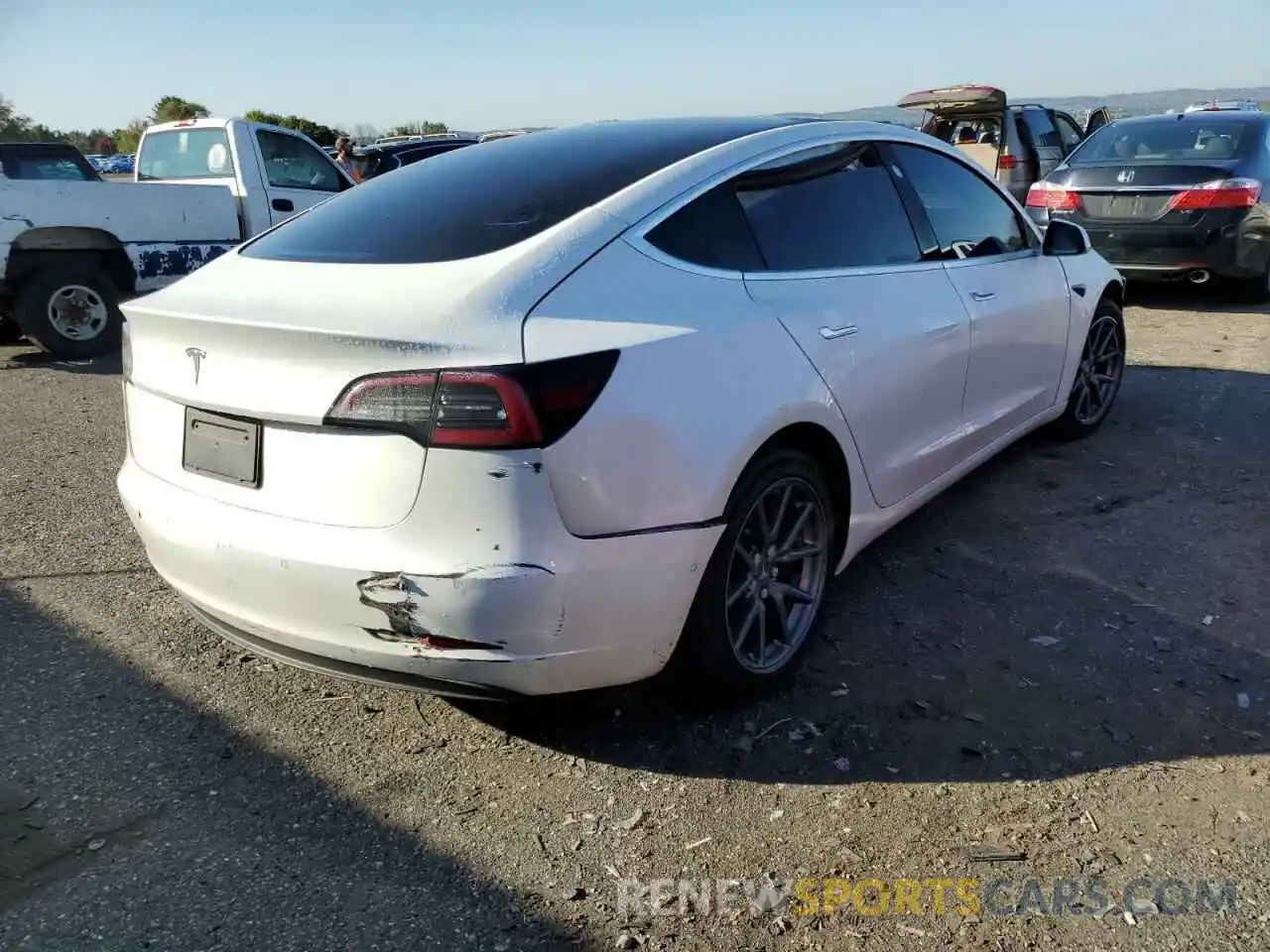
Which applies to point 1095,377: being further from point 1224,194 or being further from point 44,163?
point 44,163

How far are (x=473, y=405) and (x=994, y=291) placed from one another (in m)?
2.66

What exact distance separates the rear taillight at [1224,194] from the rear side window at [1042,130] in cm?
Result: 467

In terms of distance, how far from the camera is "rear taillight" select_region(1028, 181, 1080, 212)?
9.16 metres

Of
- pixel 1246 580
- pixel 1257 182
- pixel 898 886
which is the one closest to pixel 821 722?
pixel 898 886

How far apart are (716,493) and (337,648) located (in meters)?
0.99

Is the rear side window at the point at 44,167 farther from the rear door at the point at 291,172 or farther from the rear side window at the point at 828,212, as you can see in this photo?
the rear side window at the point at 828,212

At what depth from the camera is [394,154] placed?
13.7 metres

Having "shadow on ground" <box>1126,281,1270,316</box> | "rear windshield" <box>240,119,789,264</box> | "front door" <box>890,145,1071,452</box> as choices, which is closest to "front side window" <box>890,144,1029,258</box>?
"front door" <box>890,145,1071,452</box>

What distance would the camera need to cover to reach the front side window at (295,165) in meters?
9.41

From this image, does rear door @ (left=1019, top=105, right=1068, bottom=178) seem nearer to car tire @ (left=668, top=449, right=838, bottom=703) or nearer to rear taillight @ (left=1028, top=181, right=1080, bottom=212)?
rear taillight @ (left=1028, top=181, right=1080, bottom=212)

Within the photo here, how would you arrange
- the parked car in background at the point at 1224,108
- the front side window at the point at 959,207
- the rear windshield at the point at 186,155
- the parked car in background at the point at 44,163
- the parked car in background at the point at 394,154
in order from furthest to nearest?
the parked car in background at the point at 394,154 < the parked car in background at the point at 1224,108 < the rear windshield at the point at 186,155 < the parked car in background at the point at 44,163 < the front side window at the point at 959,207

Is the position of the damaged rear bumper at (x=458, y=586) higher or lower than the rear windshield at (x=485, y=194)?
lower

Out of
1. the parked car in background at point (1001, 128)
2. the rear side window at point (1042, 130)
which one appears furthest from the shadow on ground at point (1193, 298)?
the rear side window at point (1042, 130)

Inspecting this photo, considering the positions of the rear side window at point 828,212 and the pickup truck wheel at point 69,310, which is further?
the pickup truck wheel at point 69,310
